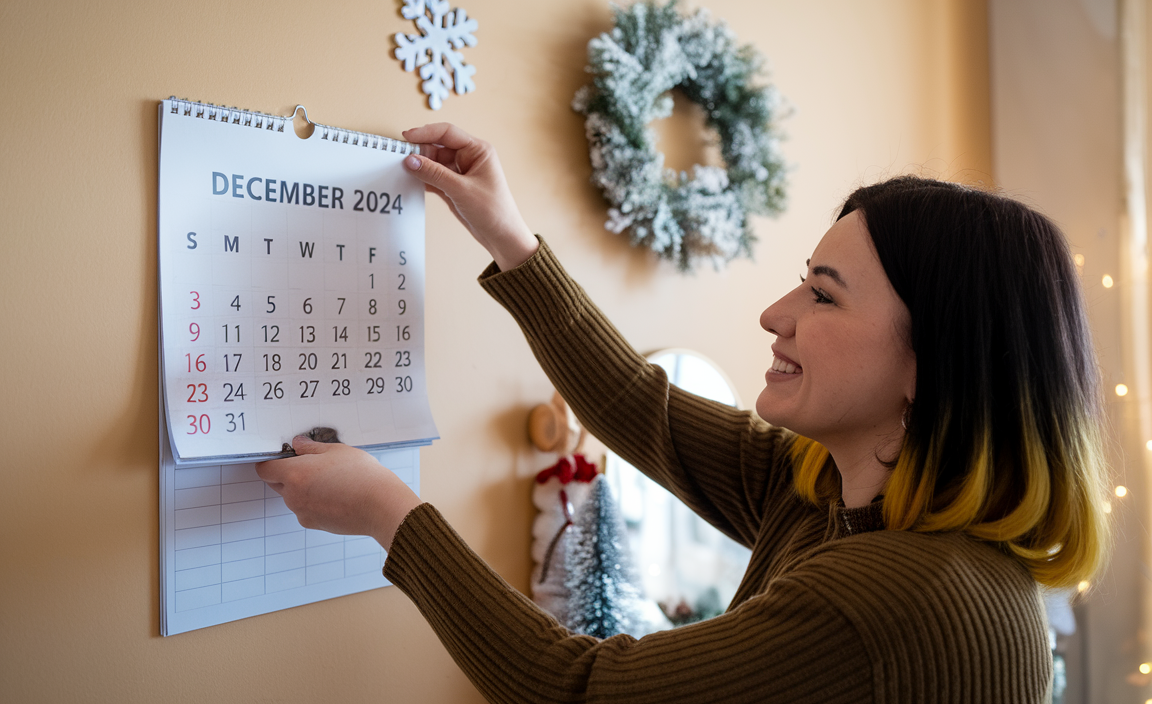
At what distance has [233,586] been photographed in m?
0.82

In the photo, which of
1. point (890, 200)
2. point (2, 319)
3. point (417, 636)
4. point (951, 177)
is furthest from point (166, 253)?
point (951, 177)

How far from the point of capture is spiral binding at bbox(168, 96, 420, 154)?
762 mm

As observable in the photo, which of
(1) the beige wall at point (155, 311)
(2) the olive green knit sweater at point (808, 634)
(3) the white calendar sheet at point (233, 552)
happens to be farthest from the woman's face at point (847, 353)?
(3) the white calendar sheet at point (233, 552)

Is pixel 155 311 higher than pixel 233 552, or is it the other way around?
pixel 155 311

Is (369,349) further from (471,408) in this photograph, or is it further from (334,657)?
(334,657)

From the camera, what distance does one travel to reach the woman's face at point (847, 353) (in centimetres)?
76

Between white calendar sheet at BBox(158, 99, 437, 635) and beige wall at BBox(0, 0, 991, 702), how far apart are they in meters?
0.03

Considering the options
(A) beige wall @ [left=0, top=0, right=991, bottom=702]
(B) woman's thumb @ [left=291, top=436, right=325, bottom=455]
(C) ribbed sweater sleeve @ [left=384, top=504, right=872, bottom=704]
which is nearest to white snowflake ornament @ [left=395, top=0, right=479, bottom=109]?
(A) beige wall @ [left=0, top=0, right=991, bottom=702]

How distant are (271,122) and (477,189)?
0.76 ft

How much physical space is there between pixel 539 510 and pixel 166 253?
0.58 metres

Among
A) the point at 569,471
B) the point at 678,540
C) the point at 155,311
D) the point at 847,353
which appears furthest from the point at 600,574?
the point at 155,311

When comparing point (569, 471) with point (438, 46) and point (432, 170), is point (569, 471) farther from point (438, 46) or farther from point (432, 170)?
point (438, 46)

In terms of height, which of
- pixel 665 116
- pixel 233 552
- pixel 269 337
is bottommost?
pixel 233 552

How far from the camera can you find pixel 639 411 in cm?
96
